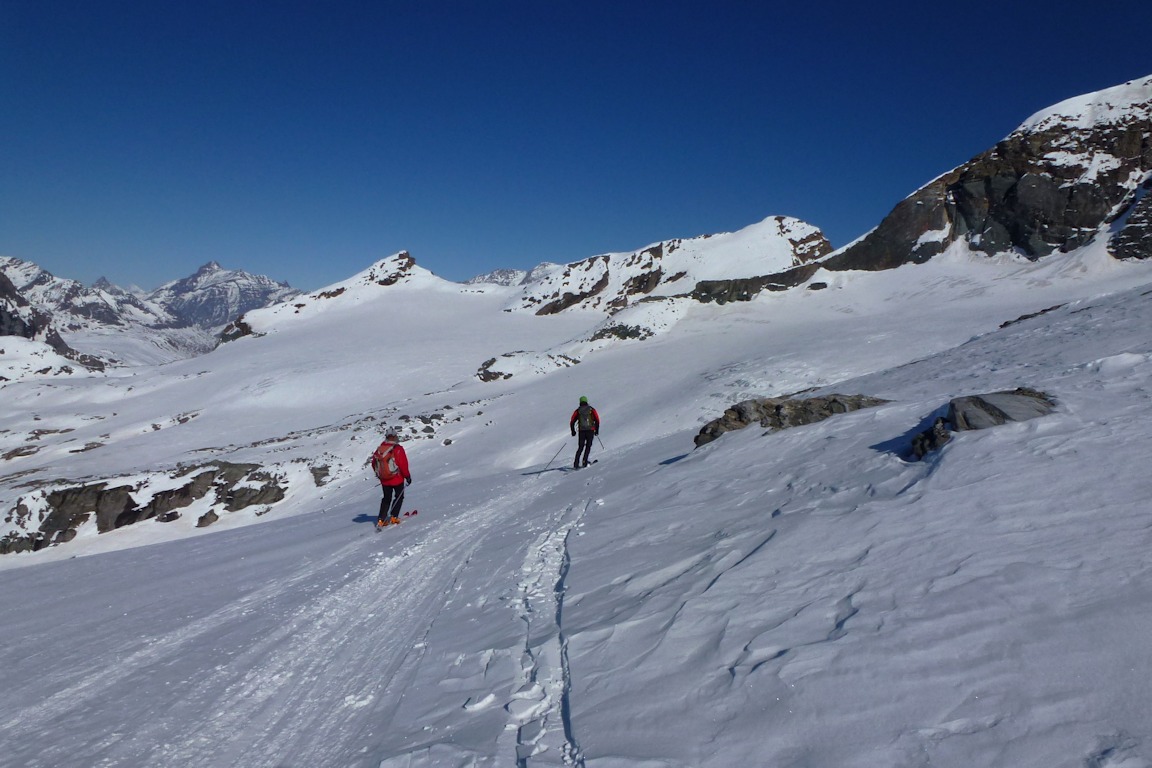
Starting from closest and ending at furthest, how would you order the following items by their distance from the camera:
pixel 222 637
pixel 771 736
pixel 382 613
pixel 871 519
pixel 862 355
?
pixel 771 736
pixel 871 519
pixel 222 637
pixel 382 613
pixel 862 355

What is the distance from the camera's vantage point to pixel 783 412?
39.5 feet

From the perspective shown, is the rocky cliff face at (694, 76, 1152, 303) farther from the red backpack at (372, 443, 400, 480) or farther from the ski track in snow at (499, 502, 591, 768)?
the ski track in snow at (499, 502, 591, 768)

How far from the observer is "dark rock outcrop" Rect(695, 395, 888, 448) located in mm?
11531

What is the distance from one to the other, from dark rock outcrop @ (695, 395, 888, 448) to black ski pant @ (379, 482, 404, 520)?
19.4ft

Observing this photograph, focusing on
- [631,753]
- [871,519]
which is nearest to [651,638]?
[631,753]

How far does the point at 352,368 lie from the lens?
41.5 m

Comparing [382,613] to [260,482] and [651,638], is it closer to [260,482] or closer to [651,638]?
[651,638]

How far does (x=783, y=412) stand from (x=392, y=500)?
7.56 meters

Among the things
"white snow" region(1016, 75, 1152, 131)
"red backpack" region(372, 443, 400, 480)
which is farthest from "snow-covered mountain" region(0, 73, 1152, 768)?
"white snow" region(1016, 75, 1152, 131)

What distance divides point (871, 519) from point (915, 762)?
3.02 meters

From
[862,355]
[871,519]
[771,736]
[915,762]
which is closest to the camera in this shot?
[915,762]

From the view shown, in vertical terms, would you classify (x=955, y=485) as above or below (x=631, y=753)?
above

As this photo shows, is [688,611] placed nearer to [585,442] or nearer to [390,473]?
[390,473]

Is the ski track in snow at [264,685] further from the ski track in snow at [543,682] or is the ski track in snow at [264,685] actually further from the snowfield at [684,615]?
the ski track in snow at [543,682]
